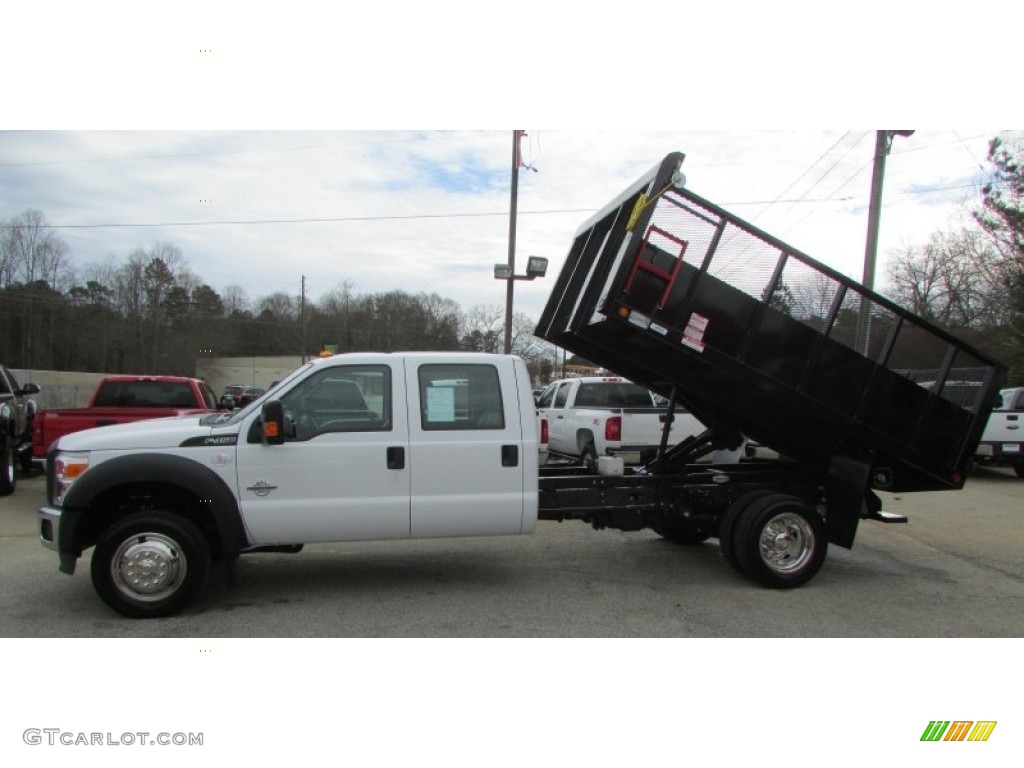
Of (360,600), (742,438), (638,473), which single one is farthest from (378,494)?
(742,438)

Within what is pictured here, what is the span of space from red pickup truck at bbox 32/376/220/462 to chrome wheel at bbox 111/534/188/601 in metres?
5.70

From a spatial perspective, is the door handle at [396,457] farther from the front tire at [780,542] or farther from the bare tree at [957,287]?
the bare tree at [957,287]

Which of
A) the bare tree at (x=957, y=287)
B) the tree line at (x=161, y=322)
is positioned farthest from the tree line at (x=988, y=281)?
the tree line at (x=161, y=322)

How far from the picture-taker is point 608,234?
6.14m

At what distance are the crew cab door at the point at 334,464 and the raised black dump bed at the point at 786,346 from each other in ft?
6.01

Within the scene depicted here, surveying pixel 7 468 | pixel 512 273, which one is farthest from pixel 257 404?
pixel 512 273

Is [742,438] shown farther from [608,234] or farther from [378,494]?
[378,494]

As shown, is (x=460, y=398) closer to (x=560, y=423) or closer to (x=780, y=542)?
(x=780, y=542)

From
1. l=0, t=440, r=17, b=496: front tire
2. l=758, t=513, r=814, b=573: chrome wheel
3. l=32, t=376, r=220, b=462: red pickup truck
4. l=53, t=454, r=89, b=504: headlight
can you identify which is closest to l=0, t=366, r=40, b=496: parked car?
l=0, t=440, r=17, b=496: front tire

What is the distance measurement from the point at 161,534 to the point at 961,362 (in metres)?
6.61

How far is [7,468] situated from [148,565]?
27.0 feet

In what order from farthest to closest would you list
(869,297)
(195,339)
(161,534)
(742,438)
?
(195,339) < (742,438) < (869,297) < (161,534)

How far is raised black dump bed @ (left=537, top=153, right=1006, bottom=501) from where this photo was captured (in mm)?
5742
